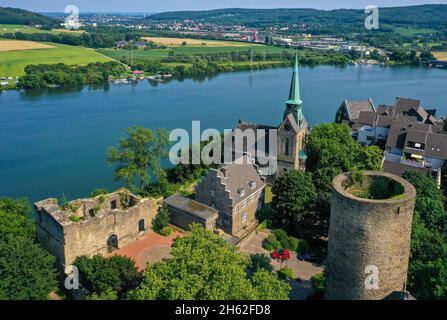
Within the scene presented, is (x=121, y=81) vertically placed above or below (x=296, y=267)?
above

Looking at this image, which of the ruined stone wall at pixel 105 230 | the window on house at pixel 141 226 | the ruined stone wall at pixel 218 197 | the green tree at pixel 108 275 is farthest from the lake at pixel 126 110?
the green tree at pixel 108 275

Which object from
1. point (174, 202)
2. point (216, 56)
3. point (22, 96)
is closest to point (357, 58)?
point (216, 56)

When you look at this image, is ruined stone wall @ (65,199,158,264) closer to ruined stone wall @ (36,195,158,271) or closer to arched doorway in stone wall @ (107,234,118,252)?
ruined stone wall @ (36,195,158,271)

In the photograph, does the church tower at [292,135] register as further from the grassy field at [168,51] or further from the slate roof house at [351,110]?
the grassy field at [168,51]

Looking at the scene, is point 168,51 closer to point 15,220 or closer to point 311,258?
point 15,220

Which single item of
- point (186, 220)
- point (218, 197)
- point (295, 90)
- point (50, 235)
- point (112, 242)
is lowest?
point (112, 242)

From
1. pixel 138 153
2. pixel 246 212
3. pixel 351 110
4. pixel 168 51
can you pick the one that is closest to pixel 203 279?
pixel 246 212

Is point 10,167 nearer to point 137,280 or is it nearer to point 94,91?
point 137,280
